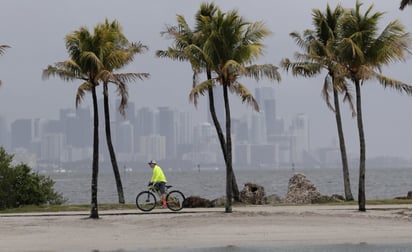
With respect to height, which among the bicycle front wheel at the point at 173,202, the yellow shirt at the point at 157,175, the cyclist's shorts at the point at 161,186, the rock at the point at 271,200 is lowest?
the rock at the point at 271,200

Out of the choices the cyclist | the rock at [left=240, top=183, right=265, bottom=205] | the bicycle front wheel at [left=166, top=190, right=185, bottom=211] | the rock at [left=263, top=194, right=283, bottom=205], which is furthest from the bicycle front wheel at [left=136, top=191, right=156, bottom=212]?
the rock at [left=263, top=194, right=283, bottom=205]

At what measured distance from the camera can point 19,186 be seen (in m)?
32.7

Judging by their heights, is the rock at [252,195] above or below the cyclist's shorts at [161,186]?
below

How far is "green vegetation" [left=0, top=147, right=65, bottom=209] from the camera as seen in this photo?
32.2 meters

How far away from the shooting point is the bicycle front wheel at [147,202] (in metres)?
27.0

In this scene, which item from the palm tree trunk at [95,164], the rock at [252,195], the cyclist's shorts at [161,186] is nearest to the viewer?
the palm tree trunk at [95,164]

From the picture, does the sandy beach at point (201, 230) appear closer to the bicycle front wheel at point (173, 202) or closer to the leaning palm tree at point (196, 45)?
the bicycle front wheel at point (173, 202)

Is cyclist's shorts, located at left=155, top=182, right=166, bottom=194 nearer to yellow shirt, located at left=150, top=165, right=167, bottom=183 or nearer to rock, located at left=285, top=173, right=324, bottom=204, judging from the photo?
yellow shirt, located at left=150, top=165, right=167, bottom=183

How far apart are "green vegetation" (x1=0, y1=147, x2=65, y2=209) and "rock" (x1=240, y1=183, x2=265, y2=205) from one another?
9430 mm

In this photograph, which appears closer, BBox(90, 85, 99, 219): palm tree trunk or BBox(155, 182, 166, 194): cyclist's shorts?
BBox(90, 85, 99, 219): palm tree trunk

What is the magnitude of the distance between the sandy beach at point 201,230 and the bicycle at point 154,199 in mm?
553

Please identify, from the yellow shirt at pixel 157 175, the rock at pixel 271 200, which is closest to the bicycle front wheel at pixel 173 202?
the yellow shirt at pixel 157 175

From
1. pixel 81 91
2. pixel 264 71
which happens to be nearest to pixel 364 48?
pixel 264 71

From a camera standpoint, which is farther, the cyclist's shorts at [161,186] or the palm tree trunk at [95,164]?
the cyclist's shorts at [161,186]
